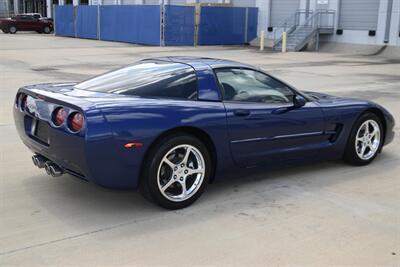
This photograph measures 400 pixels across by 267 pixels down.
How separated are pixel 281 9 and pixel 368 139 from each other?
30079mm

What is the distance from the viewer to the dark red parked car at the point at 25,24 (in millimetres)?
45125

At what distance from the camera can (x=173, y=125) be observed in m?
4.42

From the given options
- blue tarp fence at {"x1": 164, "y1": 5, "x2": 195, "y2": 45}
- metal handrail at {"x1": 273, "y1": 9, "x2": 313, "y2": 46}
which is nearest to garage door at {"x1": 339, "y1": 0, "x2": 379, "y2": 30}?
metal handrail at {"x1": 273, "y1": 9, "x2": 313, "y2": 46}

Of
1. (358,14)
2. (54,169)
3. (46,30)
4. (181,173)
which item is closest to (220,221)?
(181,173)

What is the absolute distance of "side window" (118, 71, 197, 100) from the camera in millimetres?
4648

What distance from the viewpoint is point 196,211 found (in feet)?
15.0

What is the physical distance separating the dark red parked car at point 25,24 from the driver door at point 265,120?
145 feet

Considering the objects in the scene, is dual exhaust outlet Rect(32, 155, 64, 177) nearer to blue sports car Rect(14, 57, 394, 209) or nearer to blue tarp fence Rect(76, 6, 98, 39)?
blue sports car Rect(14, 57, 394, 209)

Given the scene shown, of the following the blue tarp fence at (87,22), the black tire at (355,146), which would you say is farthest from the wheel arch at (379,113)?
the blue tarp fence at (87,22)

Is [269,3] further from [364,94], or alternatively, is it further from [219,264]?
[219,264]

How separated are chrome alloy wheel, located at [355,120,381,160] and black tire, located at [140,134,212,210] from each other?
2289 millimetres

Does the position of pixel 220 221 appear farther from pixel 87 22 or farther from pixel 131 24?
pixel 87 22

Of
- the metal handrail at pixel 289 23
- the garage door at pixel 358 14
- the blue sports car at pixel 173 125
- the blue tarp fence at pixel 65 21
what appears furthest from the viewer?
the blue tarp fence at pixel 65 21

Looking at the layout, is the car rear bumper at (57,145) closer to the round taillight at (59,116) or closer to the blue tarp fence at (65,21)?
the round taillight at (59,116)
